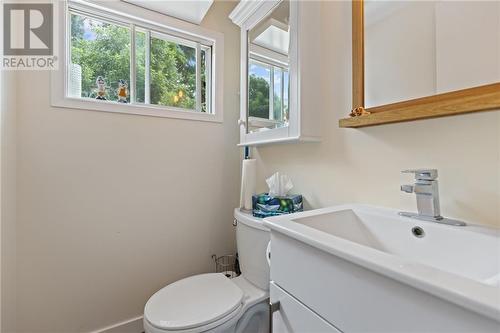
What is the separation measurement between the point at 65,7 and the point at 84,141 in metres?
0.69

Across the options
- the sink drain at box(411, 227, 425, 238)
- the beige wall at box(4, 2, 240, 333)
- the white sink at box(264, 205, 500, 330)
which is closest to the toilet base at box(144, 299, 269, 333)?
the white sink at box(264, 205, 500, 330)

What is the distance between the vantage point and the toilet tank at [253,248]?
1.06 meters

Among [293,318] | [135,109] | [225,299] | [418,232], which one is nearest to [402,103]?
[418,232]

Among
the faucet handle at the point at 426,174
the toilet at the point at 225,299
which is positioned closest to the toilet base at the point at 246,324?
the toilet at the point at 225,299

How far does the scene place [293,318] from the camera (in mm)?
565

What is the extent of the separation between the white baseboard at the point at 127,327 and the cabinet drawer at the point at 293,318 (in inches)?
42.7

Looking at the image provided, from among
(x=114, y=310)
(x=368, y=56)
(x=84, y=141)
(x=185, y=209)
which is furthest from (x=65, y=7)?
(x=114, y=310)

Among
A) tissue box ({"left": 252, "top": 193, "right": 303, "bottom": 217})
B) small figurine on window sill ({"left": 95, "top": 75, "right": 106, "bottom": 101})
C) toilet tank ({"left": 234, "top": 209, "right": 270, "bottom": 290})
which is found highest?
small figurine on window sill ({"left": 95, "top": 75, "right": 106, "bottom": 101})

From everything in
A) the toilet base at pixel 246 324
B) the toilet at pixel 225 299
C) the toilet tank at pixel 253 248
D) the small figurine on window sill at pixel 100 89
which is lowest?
the toilet base at pixel 246 324

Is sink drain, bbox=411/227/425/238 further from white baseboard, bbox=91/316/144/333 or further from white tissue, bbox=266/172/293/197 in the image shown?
white baseboard, bbox=91/316/144/333

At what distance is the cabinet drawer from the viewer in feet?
1.64

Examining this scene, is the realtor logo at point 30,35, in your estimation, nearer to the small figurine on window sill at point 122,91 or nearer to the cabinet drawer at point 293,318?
the small figurine on window sill at point 122,91

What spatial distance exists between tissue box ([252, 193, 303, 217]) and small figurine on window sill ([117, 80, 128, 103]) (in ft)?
3.25

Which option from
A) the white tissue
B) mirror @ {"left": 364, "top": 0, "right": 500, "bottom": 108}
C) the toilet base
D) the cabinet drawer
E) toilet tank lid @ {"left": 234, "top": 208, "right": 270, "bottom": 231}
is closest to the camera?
the cabinet drawer
